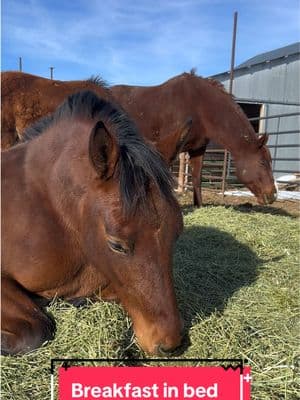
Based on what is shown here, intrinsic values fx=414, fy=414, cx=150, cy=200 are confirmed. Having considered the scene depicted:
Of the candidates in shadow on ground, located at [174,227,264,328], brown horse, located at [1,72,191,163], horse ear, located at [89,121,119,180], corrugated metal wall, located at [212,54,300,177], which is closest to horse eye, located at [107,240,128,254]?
horse ear, located at [89,121,119,180]

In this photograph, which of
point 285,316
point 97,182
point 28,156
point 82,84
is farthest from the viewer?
point 82,84

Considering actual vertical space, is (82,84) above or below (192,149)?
above

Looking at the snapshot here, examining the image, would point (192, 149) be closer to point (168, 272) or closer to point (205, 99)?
point (205, 99)

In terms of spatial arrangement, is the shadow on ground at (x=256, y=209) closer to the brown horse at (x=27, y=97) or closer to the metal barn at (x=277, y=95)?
the brown horse at (x=27, y=97)

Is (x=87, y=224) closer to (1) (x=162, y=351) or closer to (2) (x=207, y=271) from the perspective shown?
(1) (x=162, y=351)

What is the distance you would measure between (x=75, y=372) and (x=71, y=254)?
→ 639 mm

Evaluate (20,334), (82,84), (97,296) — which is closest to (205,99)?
(82,84)

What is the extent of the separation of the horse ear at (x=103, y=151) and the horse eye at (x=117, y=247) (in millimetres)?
326

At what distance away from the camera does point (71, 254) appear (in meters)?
2.21

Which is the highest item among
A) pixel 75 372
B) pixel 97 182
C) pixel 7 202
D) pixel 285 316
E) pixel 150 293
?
pixel 97 182

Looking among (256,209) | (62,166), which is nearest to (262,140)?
(256,209)

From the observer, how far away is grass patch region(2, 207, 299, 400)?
195 cm

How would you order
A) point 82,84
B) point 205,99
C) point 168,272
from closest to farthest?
point 168,272 < point 82,84 < point 205,99

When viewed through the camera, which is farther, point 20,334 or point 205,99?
point 205,99
